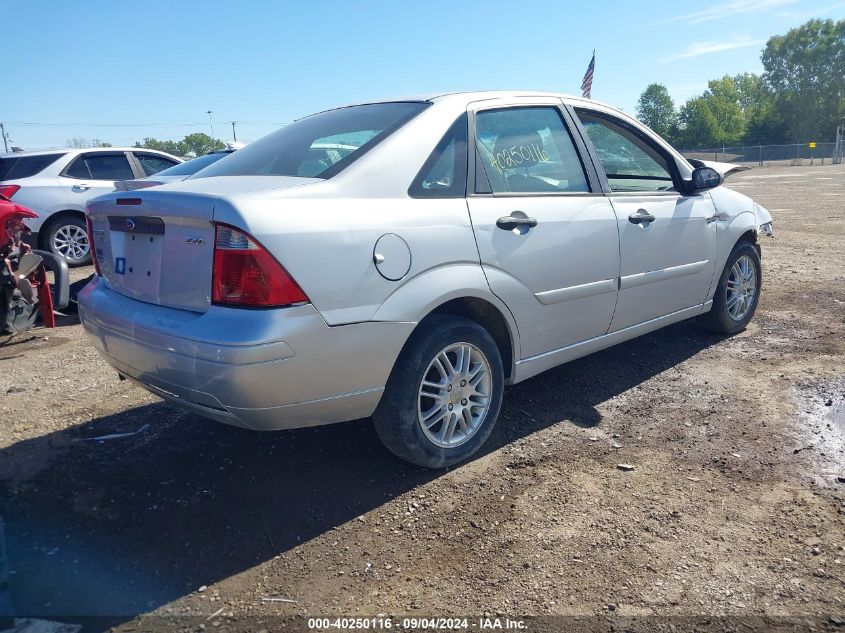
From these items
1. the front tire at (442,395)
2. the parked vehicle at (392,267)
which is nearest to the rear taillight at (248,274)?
the parked vehicle at (392,267)

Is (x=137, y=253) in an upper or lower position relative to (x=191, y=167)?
lower

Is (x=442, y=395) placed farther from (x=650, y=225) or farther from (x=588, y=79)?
(x=588, y=79)

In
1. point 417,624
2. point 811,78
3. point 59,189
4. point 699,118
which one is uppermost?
point 811,78

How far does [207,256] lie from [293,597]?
1342 mm

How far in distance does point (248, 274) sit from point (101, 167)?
8.40 metres

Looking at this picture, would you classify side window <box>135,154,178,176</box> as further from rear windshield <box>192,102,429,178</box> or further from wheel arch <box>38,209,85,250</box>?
rear windshield <box>192,102,429,178</box>

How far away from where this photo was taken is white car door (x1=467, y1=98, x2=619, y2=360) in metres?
3.28

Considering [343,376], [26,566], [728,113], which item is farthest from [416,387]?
[728,113]

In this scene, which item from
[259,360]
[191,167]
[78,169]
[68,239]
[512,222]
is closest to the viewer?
[259,360]

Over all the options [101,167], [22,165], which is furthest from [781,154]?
[22,165]

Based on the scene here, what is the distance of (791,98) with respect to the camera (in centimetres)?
9062

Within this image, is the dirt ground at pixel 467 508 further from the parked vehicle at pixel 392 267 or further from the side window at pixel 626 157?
the side window at pixel 626 157

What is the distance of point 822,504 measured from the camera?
2.86m

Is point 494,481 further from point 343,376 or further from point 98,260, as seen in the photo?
point 98,260
